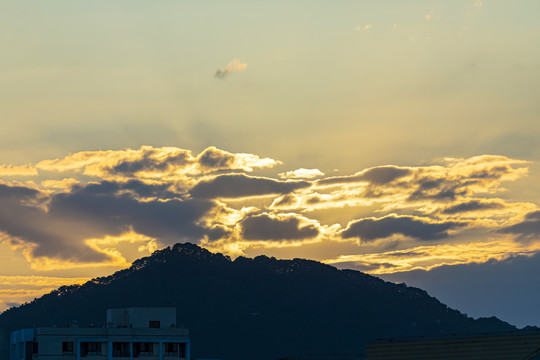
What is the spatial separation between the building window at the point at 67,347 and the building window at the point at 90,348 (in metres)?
2.11

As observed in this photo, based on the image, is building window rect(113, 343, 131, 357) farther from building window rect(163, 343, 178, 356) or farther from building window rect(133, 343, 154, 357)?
building window rect(163, 343, 178, 356)

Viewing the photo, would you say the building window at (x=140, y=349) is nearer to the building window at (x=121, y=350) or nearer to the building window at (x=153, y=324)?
the building window at (x=121, y=350)

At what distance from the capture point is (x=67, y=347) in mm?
184125

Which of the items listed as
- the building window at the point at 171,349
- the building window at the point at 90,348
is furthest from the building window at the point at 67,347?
the building window at the point at 171,349

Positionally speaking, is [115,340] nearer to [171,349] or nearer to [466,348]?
[171,349]

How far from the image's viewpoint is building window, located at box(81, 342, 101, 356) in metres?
185

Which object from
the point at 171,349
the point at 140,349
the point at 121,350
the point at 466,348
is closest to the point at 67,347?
the point at 121,350

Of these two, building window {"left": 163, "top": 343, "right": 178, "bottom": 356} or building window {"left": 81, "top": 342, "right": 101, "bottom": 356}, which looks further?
building window {"left": 163, "top": 343, "right": 178, "bottom": 356}

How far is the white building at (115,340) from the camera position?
184 metres

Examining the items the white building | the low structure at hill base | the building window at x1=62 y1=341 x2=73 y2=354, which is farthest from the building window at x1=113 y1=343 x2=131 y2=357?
the low structure at hill base

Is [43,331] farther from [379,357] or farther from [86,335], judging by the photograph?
[379,357]

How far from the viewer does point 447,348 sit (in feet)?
327

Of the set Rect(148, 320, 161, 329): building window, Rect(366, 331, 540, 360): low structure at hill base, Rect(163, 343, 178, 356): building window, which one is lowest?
Rect(366, 331, 540, 360): low structure at hill base

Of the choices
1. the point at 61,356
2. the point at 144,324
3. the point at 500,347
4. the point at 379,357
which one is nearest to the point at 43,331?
the point at 61,356
